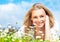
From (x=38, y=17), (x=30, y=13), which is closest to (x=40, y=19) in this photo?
(x=38, y=17)

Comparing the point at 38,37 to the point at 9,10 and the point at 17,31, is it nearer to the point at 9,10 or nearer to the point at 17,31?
the point at 17,31

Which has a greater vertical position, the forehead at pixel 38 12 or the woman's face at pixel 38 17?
the forehead at pixel 38 12

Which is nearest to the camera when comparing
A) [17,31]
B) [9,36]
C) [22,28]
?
[9,36]

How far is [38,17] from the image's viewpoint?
3473 mm

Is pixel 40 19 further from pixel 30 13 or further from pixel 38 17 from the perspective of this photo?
pixel 30 13

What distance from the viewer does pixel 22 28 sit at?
11.0 ft

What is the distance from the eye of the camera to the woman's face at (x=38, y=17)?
3459mm

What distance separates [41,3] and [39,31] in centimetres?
47

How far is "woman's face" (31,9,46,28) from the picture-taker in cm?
346

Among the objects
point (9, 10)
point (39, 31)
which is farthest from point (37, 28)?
point (9, 10)

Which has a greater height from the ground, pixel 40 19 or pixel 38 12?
pixel 38 12

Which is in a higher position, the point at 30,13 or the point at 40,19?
the point at 30,13

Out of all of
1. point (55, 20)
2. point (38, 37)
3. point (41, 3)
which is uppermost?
point (41, 3)

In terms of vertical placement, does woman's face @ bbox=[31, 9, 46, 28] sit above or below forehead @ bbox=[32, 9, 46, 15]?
below
